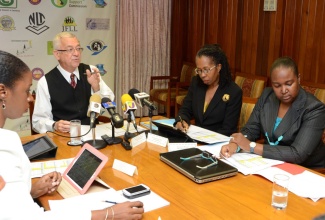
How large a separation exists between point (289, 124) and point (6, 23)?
3.73 m

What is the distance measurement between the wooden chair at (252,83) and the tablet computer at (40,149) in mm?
2984

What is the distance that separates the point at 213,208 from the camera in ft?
5.05

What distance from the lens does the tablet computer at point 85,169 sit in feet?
5.60

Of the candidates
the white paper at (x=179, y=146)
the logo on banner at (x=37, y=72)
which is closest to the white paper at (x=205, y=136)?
the white paper at (x=179, y=146)

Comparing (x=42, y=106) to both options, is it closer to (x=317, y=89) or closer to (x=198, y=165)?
(x=198, y=165)

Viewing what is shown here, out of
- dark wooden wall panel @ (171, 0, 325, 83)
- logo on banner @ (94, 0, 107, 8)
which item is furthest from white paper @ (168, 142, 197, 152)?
logo on banner @ (94, 0, 107, 8)

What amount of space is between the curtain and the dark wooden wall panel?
21 centimetres

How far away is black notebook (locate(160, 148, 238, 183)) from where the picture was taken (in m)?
1.80

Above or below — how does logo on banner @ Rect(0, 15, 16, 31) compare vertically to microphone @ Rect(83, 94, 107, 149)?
above

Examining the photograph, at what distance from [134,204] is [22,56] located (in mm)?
3867

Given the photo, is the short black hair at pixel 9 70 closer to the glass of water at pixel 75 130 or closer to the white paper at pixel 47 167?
the white paper at pixel 47 167

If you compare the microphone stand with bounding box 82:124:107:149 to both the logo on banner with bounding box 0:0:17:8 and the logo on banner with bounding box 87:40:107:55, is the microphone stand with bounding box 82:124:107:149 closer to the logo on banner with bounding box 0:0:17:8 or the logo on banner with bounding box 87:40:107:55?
the logo on banner with bounding box 0:0:17:8

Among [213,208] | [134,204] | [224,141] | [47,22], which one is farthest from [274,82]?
[47,22]

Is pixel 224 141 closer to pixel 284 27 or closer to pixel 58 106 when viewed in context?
pixel 58 106
